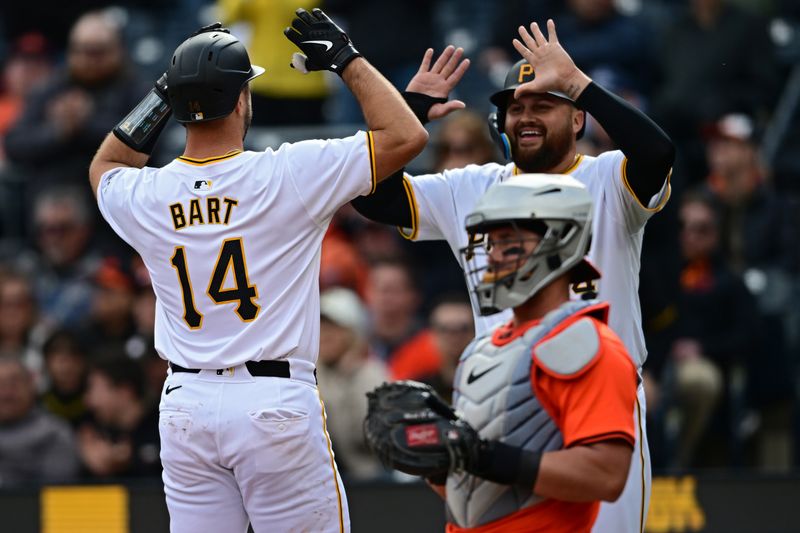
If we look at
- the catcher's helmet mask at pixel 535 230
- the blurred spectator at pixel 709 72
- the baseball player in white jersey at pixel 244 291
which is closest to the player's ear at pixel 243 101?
the baseball player in white jersey at pixel 244 291

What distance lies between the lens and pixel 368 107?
15.0 ft

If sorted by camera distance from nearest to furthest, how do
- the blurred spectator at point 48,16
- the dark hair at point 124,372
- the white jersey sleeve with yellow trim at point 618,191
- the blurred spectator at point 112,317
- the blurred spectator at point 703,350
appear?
the white jersey sleeve with yellow trim at point 618,191 → the blurred spectator at point 703,350 → the dark hair at point 124,372 → the blurred spectator at point 112,317 → the blurred spectator at point 48,16

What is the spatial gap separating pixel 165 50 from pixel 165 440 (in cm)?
758

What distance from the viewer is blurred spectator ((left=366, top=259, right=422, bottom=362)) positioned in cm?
861

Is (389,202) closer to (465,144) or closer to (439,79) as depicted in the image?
(439,79)

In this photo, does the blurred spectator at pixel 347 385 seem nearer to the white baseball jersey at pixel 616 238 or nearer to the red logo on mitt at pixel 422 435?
the white baseball jersey at pixel 616 238

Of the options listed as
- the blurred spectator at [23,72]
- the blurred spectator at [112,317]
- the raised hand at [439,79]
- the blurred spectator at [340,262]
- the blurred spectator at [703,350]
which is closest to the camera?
the raised hand at [439,79]

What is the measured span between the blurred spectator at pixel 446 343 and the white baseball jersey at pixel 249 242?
3361mm

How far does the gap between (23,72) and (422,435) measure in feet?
28.1

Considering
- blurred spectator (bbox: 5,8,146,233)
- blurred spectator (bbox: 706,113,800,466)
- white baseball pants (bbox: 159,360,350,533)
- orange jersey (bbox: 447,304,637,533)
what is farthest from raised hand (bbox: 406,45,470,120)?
blurred spectator (bbox: 5,8,146,233)

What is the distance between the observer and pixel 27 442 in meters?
8.38

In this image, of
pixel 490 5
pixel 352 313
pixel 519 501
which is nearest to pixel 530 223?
pixel 519 501

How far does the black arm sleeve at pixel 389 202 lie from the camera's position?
5.17 m

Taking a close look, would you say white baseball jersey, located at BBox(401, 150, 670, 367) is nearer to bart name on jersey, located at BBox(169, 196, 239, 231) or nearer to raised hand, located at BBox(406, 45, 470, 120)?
raised hand, located at BBox(406, 45, 470, 120)
